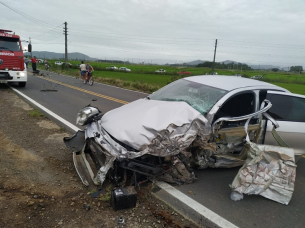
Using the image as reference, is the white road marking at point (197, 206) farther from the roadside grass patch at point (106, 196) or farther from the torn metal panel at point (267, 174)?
the roadside grass patch at point (106, 196)

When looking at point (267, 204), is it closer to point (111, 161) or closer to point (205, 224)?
point (205, 224)

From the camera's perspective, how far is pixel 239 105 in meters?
4.11

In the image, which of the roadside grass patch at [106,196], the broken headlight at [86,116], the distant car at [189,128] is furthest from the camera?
the broken headlight at [86,116]

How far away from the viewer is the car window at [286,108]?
168 inches

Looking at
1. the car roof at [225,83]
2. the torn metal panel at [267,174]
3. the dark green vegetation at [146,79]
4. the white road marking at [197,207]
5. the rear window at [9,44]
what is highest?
the rear window at [9,44]

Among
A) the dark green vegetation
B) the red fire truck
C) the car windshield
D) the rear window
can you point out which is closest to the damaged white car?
the car windshield

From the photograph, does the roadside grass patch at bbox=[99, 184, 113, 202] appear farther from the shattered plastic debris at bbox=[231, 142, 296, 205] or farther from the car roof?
the car roof

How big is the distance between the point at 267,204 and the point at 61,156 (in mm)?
3471

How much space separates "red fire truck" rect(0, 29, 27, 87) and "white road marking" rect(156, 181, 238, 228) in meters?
11.0

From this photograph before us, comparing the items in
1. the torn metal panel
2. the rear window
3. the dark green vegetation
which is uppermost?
the rear window

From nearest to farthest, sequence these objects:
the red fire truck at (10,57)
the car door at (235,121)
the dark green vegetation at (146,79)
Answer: the car door at (235,121) < the red fire truck at (10,57) < the dark green vegetation at (146,79)

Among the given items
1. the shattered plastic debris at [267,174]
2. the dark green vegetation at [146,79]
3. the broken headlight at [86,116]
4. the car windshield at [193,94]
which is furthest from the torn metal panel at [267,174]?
the dark green vegetation at [146,79]

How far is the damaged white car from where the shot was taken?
3270 millimetres

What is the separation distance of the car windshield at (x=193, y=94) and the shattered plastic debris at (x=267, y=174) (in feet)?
3.32
